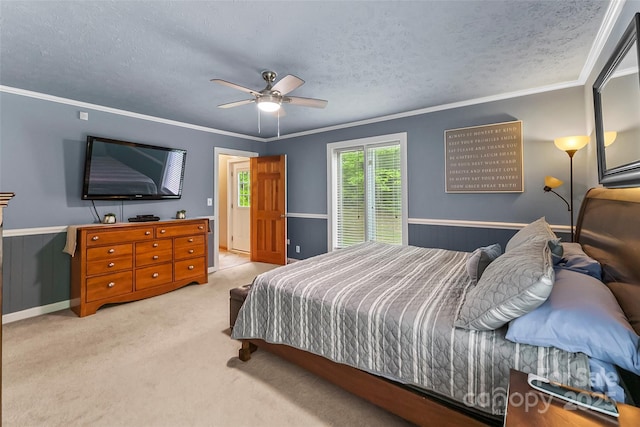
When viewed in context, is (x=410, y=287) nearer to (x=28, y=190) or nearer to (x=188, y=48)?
(x=188, y=48)

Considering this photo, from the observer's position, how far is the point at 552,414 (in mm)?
877

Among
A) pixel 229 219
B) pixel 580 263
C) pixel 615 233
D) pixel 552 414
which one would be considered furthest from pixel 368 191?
pixel 229 219

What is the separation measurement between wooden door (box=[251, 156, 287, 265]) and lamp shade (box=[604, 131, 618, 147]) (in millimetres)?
4227

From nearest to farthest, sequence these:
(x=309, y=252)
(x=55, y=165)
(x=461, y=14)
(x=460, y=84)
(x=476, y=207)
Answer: (x=461, y=14)
(x=460, y=84)
(x=55, y=165)
(x=476, y=207)
(x=309, y=252)

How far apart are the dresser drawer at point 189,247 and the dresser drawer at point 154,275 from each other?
0.21 metres

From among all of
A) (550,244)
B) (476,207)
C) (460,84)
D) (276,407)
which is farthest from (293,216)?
(550,244)

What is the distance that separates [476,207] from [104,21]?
4.08m

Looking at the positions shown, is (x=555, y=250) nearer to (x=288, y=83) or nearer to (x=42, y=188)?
(x=288, y=83)

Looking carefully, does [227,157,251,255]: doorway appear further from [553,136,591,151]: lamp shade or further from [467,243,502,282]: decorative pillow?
[553,136,591,151]: lamp shade

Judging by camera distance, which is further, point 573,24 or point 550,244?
point 573,24

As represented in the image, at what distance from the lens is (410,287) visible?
1.93 m

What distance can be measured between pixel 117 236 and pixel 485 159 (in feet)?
15.1

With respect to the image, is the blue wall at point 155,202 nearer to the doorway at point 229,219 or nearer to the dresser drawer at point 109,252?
the dresser drawer at point 109,252

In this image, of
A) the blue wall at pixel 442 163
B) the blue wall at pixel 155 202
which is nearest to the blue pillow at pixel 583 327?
the blue wall at pixel 155 202
